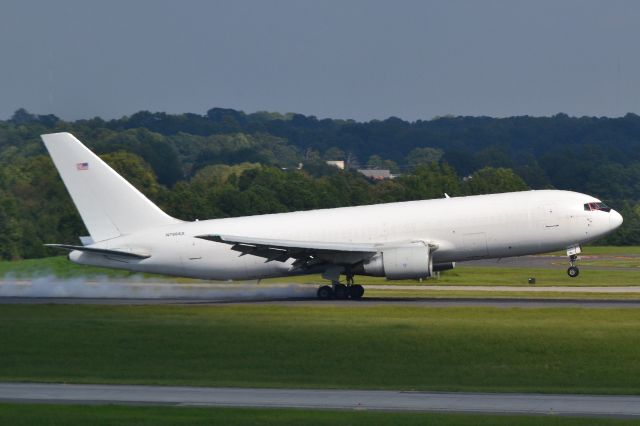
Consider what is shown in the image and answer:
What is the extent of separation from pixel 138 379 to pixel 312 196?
7809 cm

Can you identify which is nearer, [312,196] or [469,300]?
[469,300]

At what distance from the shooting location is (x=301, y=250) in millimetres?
53156

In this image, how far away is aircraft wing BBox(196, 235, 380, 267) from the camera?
52719mm

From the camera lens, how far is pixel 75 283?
2552 inches

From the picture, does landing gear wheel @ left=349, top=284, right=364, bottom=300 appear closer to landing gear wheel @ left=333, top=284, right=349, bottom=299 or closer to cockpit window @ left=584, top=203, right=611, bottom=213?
landing gear wheel @ left=333, top=284, right=349, bottom=299

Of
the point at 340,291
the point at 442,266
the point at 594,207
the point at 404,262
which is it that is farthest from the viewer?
the point at 442,266

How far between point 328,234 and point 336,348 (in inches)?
698

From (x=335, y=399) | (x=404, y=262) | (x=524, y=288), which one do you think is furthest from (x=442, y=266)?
(x=335, y=399)

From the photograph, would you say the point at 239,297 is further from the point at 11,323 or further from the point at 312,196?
the point at 312,196

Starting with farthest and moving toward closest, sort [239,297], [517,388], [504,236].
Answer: [239,297] → [504,236] → [517,388]

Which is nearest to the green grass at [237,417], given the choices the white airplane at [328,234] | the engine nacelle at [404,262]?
the white airplane at [328,234]

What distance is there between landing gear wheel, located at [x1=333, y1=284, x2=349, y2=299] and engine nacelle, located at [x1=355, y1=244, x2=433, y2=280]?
212 centimetres

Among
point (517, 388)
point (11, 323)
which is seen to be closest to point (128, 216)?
point (11, 323)

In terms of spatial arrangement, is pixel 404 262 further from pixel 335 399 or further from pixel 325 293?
pixel 335 399
